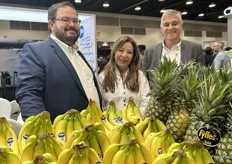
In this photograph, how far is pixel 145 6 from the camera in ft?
39.5

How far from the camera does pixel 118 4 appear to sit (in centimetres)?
1139

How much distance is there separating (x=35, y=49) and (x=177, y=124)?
1.21m

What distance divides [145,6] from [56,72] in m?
10.9

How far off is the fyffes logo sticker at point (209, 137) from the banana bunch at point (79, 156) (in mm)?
463

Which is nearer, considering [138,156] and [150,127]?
[138,156]

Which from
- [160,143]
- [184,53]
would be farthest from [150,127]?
[184,53]

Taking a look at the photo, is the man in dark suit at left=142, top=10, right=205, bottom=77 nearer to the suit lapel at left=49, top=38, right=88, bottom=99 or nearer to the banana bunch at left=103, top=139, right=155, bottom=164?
the suit lapel at left=49, top=38, right=88, bottom=99

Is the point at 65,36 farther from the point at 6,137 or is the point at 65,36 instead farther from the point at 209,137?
the point at 209,137

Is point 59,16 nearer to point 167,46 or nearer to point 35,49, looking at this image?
point 35,49

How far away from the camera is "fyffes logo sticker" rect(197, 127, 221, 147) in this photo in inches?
40.8

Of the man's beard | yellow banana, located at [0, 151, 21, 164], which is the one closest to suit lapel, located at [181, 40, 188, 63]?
the man's beard

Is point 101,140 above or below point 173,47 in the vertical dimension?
below

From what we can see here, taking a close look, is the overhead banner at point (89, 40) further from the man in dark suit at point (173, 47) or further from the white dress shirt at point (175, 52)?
the white dress shirt at point (175, 52)

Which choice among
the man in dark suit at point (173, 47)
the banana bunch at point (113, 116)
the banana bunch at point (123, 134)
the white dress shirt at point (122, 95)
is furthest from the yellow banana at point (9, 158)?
the man in dark suit at point (173, 47)
